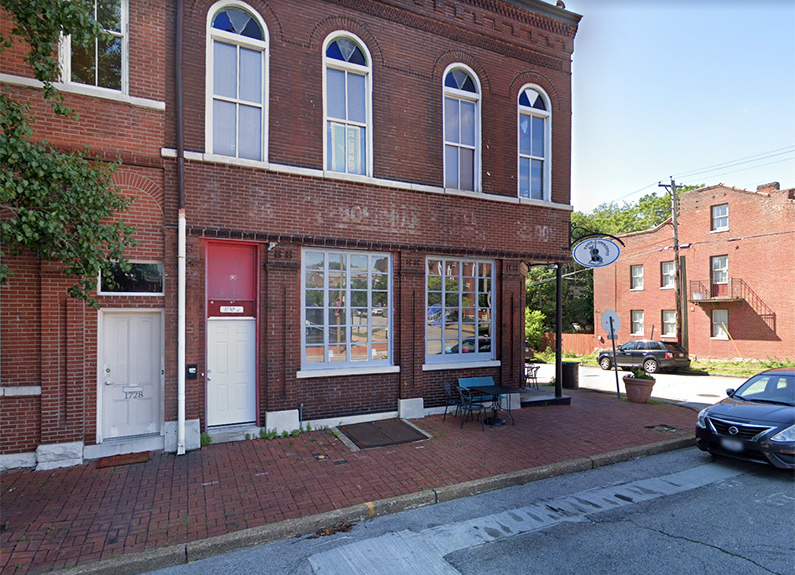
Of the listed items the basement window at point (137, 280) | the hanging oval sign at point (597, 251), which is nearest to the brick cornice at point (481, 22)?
the hanging oval sign at point (597, 251)

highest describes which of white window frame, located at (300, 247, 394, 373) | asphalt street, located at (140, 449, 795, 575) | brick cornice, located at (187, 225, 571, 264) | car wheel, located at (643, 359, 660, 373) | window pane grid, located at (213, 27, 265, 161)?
window pane grid, located at (213, 27, 265, 161)

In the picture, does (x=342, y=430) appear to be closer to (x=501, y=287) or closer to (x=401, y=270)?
(x=401, y=270)

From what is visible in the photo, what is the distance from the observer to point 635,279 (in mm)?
31031

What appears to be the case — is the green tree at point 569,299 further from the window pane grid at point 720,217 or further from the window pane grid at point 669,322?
the window pane grid at point 720,217

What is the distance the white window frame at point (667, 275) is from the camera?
28.7 meters

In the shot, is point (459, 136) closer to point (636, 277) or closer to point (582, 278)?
point (636, 277)

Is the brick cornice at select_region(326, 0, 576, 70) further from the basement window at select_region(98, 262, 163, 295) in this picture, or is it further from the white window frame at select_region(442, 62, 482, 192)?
the basement window at select_region(98, 262, 163, 295)

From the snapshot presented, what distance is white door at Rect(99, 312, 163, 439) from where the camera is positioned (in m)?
7.25

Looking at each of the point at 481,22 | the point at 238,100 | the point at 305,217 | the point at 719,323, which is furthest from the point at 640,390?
the point at 719,323

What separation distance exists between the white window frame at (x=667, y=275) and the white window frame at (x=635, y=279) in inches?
Result: 57.8

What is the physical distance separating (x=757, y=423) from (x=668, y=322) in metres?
24.8

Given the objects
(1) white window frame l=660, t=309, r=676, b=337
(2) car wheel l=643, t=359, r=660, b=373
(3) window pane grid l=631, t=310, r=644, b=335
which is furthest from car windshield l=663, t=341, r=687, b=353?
(3) window pane grid l=631, t=310, r=644, b=335

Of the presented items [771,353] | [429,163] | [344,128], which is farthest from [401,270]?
[771,353]

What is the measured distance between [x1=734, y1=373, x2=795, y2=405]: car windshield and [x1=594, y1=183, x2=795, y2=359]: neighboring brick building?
63.9 feet
